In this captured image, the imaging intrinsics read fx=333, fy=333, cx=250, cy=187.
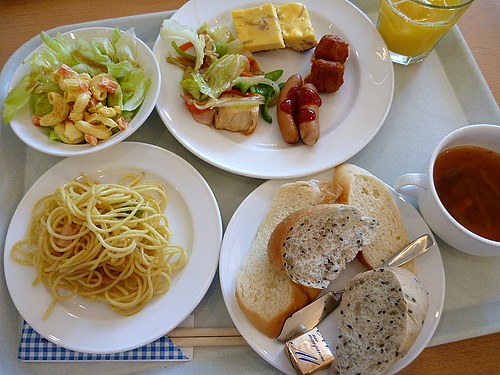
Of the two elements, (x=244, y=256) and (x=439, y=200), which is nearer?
(x=439, y=200)

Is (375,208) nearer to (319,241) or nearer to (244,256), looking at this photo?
(319,241)

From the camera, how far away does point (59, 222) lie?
1744 mm

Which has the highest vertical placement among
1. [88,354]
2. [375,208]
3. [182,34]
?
[182,34]

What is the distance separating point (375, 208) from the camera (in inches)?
68.0

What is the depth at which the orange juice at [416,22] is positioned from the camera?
1944 millimetres

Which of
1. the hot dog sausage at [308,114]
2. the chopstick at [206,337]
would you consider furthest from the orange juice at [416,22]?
the chopstick at [206,337]

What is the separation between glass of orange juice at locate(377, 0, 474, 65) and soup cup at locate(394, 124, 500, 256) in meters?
0.73

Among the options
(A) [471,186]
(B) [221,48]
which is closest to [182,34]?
(B) [221,48]

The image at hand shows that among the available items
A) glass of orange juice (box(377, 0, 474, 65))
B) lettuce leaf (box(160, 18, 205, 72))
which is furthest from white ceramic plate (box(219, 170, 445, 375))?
glass of orange juice (box(377, 0, 474, 65))

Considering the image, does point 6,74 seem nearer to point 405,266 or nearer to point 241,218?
point 241,218

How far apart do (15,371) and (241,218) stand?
129 cm

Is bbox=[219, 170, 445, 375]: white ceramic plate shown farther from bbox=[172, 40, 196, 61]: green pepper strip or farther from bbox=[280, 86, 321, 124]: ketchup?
bbox=[172, 40, 196, 61]: green pepper strip

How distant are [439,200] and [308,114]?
0.81 metres

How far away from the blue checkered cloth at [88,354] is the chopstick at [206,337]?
4 cm
